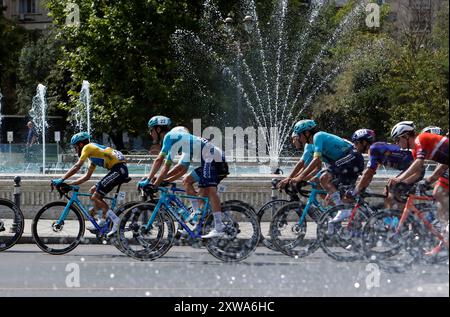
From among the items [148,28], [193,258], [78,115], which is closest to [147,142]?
[78,115]

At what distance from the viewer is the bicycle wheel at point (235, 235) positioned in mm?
11078

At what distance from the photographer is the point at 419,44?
44.4 meters

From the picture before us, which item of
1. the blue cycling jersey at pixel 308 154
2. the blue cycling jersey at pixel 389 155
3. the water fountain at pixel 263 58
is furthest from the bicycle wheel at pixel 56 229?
the water fountain at pixel 263 58

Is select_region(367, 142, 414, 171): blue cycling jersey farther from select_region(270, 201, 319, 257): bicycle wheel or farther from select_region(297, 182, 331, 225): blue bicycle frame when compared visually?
select_region(270, 201, 319, 257): bicycle wheel

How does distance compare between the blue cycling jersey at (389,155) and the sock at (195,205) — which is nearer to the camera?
the sock at (195,205)

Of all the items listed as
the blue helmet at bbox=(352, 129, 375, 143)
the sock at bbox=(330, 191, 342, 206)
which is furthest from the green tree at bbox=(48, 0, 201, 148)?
the sock at bbox=(330, 191, 342, 206)

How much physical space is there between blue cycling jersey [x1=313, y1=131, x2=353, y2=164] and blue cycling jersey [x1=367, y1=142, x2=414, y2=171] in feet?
1.21

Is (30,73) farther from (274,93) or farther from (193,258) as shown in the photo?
Result: (193,258)

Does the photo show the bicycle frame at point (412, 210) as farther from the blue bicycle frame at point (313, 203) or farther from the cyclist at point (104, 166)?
the cyclist at point (104, 166)

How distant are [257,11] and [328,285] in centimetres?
3533

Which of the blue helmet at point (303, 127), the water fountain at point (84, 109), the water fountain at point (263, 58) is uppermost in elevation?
the water fountain at point (263, 58)

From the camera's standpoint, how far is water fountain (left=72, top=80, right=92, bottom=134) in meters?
38.7

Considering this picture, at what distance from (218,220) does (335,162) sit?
178 cm

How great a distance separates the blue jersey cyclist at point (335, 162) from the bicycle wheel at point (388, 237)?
1.86m
